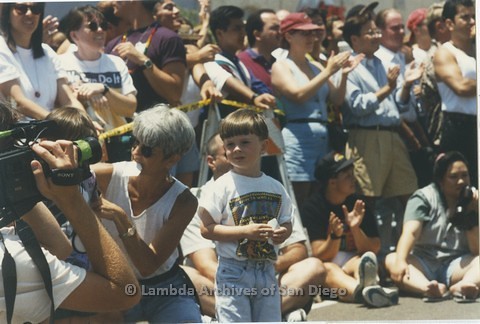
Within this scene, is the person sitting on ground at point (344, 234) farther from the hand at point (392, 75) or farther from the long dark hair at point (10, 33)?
the long dark hair at point (10, 33)

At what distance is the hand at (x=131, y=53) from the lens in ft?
19.7

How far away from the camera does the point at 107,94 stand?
5832 mm

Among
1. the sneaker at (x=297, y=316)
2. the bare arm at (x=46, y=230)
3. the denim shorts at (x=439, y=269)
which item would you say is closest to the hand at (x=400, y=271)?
the denim shorts at (x=439, y=269)

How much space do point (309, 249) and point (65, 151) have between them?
2957 mm

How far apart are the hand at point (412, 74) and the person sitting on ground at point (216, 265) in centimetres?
186

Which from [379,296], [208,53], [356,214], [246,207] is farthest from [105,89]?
[379,296]

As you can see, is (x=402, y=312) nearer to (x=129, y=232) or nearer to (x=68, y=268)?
(x=129, y=232)

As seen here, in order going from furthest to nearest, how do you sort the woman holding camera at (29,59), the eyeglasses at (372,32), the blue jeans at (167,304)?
the eyeglasses at (372,32) < the woman holding camera at (29,59) < the blue jeans at (167,304)

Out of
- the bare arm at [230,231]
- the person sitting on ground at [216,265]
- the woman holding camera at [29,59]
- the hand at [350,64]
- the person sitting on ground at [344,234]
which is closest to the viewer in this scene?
the bare arm at [230,231]

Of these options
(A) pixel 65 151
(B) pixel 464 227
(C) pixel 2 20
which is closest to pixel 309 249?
(B) pixel 464 227

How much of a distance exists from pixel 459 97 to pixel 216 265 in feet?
7.10

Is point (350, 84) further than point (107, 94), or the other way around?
point (350, 84)

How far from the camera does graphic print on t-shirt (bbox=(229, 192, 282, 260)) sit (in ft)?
15.6

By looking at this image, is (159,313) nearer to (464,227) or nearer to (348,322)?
(348,322)
